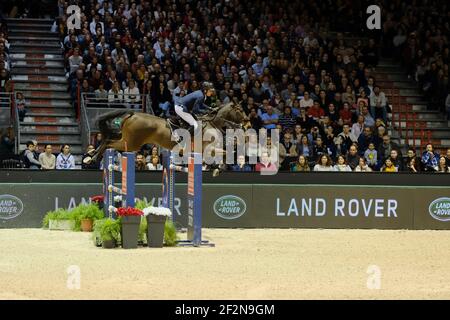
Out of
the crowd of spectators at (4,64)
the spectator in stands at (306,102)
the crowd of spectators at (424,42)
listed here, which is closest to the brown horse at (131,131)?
the crowd of spectators at (4,64)

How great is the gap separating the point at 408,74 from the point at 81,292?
20.3m

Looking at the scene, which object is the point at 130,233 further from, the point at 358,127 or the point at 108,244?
the point at 358,127

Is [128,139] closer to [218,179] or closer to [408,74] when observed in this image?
[218,179]

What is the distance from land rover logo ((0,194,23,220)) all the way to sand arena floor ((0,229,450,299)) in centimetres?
48

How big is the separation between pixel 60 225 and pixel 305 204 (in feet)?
17.1

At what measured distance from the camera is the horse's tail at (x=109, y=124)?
1923cm

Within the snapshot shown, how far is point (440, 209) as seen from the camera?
20016 millimetres

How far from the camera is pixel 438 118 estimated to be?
27.8 m

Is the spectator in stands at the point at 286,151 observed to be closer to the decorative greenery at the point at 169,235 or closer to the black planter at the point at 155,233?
the decorative greenery at the point at 169,235

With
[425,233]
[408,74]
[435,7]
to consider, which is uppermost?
[435,7]

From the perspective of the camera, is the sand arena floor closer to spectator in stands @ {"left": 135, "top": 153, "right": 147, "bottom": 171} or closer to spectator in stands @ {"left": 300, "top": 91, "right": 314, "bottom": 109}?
spectator in stands @ {"left": 135, "top": 153, "right": 147, "bottom": 171}

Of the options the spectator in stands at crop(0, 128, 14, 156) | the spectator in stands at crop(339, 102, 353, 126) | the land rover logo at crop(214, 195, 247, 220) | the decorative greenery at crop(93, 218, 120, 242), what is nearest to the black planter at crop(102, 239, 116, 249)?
the decorative greenery at crop(93, 218, 120, 242)

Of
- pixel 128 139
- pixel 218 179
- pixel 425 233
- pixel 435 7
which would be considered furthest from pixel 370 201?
pixel 435 7

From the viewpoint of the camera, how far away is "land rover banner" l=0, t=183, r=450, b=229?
63.7 ft
